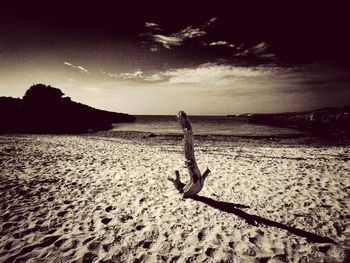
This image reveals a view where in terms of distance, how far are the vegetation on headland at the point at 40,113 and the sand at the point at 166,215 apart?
22.2 meters

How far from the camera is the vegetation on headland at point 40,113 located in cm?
2816

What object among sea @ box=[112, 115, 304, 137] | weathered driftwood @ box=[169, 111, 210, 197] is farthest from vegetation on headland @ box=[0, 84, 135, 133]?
weathered driftwood @ box=[169, 111, 210, 197]

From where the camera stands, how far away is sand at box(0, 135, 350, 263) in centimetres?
410

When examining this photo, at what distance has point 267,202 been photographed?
637cm

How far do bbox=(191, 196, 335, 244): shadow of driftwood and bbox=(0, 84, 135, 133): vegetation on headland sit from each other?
28.0 meters

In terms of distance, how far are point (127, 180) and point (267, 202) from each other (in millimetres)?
5158

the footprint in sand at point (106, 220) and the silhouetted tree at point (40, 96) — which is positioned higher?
the silhouetted tree at point (40, 96)

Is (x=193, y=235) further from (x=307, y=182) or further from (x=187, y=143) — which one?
(x=307, y=182)

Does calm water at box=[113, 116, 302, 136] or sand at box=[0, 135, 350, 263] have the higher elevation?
calm water at box=[113, 116, 302, 136]

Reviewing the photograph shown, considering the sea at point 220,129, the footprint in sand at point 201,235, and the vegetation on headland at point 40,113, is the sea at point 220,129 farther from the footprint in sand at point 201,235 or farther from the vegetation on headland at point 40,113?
the footprint in sand at point 201,235

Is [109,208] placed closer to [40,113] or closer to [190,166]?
[190,166]

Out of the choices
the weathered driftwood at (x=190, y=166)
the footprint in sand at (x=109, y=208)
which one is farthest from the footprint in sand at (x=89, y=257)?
the weathered driftwood at (x=190, y=166)

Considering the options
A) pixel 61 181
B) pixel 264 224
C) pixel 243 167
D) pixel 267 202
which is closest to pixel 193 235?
pixel 264 224

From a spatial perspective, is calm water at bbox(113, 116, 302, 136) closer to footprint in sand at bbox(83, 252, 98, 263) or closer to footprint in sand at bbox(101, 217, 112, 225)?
footprint in sand at bbox(101, 217, 112, 225)
